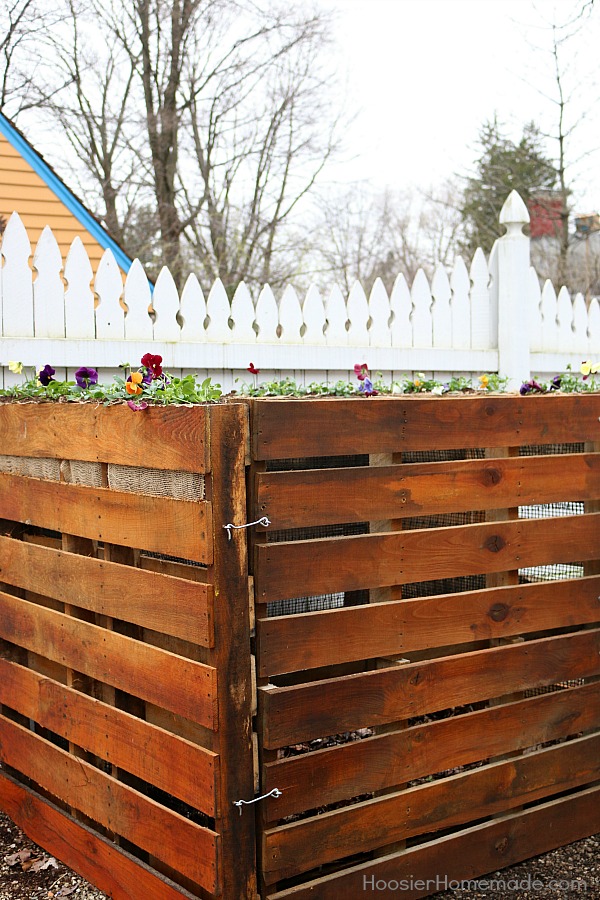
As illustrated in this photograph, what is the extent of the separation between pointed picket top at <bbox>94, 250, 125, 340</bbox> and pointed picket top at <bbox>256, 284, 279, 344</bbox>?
3.02ft

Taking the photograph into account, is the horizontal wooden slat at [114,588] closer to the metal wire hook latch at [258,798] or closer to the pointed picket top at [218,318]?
the metal wire hook latch at [258,798]

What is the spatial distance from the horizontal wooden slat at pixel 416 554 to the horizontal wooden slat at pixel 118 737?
530mm

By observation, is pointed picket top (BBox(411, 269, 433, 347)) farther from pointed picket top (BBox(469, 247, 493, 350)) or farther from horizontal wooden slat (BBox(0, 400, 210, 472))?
horizontal wooden slat (BBox(0, 400, 210, 472))

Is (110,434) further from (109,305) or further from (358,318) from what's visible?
(358,318)

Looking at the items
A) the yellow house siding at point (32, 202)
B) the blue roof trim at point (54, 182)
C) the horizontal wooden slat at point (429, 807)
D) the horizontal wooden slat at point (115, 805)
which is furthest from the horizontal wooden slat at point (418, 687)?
the blue roof trim at point (54, 182)

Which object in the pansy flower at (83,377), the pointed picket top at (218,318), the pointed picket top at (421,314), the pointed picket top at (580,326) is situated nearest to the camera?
the pansy flower at (83,377)

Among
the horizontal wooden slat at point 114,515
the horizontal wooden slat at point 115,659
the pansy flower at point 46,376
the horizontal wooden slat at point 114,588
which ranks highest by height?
the pansy flower at point 46,376

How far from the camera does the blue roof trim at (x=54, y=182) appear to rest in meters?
8.23

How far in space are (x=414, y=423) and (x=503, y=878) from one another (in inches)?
64.7

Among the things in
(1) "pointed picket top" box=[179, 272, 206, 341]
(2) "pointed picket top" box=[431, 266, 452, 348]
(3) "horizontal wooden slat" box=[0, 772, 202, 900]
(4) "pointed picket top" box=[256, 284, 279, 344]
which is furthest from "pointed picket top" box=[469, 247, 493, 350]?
(3) "horizontal wooden slat" box=[0, 772, 202, 900]

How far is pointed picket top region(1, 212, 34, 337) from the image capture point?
502cm

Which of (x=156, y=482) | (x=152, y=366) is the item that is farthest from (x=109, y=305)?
(x=156, y=482)

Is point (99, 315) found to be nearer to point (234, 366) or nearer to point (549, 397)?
point (234, 366)

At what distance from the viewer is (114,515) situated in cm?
295
